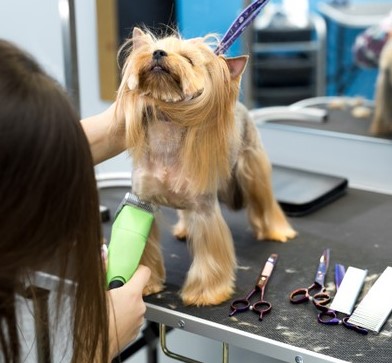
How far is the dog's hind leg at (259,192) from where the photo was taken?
129 centimetres

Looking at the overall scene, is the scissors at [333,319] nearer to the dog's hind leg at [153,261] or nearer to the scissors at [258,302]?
the scissors at [258,302]

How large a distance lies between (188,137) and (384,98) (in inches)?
38.3

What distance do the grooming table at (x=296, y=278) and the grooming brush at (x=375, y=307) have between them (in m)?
0.01

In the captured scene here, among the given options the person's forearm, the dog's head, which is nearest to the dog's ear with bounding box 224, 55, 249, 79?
the dog's head

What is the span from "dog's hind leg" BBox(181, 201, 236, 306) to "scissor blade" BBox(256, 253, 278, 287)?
0.15ft

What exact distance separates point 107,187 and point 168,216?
0.26 meters

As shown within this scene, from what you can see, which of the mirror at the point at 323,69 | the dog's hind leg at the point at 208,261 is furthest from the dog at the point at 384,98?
the dog's hind leg at the point at 208,261

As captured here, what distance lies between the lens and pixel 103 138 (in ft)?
3.90

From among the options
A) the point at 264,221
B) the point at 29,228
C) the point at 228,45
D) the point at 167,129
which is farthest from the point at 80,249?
the point at 264,221

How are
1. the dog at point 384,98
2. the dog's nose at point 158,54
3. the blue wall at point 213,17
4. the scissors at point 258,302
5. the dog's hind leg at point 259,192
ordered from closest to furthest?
the dog's nose at point 158,54 < the scissors at point 258,302 < the dog's hind leg at point 259,192 < the dog at point 384,98 < the blue wall at point 213,17

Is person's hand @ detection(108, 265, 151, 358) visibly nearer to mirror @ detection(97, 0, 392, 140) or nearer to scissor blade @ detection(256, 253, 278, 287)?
scissor blade @ detection(256, 253, 278, 287)

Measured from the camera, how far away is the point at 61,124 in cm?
77

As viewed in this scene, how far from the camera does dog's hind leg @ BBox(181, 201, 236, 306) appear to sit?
1139 mm

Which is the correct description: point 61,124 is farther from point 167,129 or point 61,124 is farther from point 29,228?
point 167,129
